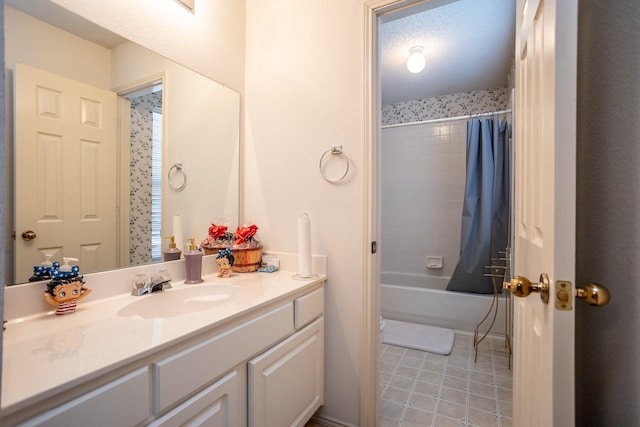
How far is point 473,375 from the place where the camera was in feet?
6.61

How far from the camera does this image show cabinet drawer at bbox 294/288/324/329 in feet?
4.30

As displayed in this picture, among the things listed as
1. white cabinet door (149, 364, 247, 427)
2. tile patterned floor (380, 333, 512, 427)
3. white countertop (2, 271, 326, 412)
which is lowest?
tile patterned floor (380, 333, 512, 427)

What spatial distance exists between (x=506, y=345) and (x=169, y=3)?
10.1ft

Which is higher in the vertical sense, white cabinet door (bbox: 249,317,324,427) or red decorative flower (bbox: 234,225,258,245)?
red decorative flower (bbox: 234,225,258,245)

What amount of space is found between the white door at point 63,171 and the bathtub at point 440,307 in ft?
8.03

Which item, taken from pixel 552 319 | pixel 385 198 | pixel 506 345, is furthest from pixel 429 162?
pixel 552 319

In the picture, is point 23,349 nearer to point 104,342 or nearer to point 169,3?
point 104,342

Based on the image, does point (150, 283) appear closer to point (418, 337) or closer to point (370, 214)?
point (370, 214)

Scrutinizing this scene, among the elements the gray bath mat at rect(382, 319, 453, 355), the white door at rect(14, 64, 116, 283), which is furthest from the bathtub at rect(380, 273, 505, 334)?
the white door at rect(14, 64, 116, 283)

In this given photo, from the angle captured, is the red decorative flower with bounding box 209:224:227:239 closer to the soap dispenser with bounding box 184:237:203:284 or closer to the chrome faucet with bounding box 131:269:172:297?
the soap dispenser with bounding box 184:237:203:284

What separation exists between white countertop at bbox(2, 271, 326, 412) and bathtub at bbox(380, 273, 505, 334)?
2.05 meters

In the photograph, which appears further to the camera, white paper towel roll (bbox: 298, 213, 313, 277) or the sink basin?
white paper towel roll (bbox: 298, 213, 313, 277)

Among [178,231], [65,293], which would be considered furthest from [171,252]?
[65,293]

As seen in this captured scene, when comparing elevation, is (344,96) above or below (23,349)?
above
